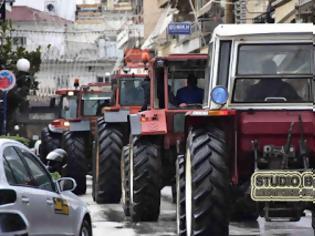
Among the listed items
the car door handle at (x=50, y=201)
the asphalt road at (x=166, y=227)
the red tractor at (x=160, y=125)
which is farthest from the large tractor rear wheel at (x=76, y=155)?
the car door handle at (x=50, y=201)

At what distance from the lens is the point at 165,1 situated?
50094 millimetres

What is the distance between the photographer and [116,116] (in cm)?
1703

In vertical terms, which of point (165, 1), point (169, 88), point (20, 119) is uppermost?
point (165, 1)

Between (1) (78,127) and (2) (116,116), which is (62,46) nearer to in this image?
(1) (78,127)

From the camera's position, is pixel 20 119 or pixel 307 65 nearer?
pixel 307 65

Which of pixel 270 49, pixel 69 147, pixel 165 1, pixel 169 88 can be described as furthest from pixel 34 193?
pixel 165 1

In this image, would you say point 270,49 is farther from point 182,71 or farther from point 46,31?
point 46,31

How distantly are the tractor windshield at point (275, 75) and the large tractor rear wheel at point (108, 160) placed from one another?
7381mm

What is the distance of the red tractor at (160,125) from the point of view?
1317 cm

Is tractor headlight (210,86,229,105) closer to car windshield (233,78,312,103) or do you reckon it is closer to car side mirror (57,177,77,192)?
car windshield (233,78,312,103)

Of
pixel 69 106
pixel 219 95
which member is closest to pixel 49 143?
pixel 69 106

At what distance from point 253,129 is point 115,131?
7810 millimetres

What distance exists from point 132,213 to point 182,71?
7.64 ft

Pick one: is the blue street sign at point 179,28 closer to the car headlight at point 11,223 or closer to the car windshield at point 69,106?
the car windshield at point 69,106
